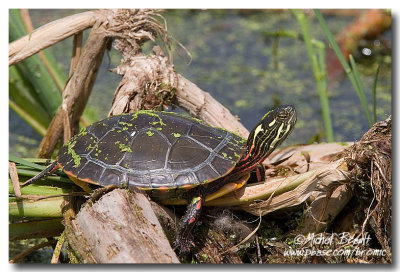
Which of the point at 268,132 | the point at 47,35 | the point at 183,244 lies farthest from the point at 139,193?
the point at 47,35

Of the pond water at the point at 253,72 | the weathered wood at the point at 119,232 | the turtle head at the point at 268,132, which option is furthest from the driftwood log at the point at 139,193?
the pond water at the point at 253,72

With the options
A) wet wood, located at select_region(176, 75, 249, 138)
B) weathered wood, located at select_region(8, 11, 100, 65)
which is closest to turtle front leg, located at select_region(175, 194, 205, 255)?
wet wood, located at select_region(176, 75, 249, 138)

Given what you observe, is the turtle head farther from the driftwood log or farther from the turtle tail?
the turtle tail

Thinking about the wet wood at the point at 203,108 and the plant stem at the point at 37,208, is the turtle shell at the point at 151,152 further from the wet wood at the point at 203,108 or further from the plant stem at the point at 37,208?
the wet wood at the point at 203,108

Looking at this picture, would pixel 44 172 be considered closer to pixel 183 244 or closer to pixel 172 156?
pixel 172 156
